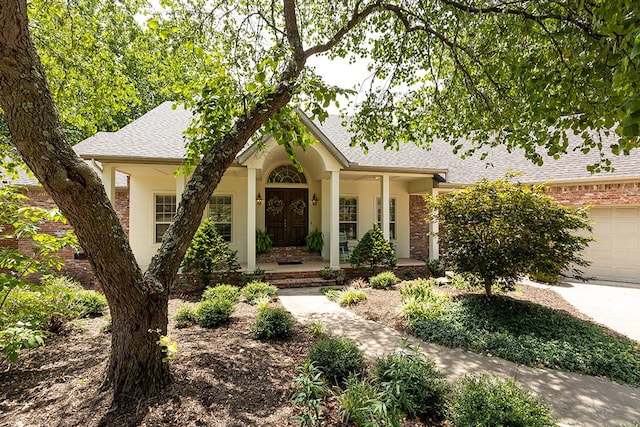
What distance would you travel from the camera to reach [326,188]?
1140 centimetres

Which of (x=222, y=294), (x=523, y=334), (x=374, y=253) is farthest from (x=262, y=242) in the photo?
(x=523, y=334)

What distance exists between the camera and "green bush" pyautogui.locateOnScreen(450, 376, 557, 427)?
236 centimetres

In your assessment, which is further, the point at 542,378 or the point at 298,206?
the point at 298,206

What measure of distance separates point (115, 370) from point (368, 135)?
5.68m

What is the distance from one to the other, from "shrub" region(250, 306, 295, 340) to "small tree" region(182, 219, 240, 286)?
3.55 meters

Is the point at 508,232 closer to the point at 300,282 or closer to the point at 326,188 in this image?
the point at 300,282

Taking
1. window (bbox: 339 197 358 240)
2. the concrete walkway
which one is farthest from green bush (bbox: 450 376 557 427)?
window (bbox: 339 197 358 240)

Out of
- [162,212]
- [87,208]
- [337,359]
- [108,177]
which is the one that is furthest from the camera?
[162,212]

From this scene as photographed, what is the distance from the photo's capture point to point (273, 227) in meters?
11.6

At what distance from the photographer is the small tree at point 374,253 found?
9336 millimetres

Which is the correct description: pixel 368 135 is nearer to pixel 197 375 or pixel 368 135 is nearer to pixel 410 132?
pixel 410 132

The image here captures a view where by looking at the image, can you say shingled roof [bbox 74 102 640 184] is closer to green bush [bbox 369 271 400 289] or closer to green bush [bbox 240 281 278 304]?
green bush [bbox 369 271 400 289]

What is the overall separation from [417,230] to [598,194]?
601cm

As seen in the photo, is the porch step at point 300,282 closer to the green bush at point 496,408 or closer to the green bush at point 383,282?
the green bush at point 383,282
